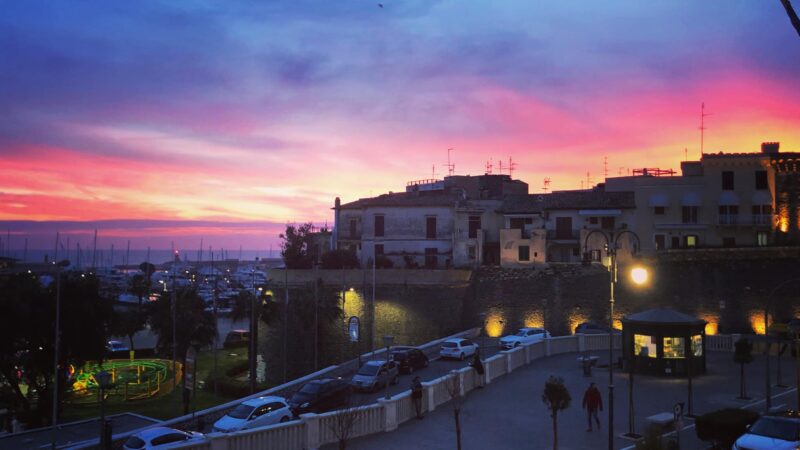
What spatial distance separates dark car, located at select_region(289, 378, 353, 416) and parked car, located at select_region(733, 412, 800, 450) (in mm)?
13951

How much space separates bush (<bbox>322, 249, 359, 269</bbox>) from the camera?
54.5 meters

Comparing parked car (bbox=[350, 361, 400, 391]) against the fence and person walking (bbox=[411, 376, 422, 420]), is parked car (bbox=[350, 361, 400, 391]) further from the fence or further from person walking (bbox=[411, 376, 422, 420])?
person walking (bbox=[411, 376, 422, 420])

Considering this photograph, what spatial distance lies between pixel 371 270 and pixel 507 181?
3165cm

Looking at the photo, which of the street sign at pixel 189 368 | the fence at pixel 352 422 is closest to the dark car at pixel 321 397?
the fence at pixel 352 422

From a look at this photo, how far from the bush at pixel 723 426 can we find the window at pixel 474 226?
42.4m

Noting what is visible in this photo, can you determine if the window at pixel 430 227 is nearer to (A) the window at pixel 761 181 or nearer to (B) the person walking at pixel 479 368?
(A) the window at pixel 761 181

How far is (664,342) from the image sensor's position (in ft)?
95.2

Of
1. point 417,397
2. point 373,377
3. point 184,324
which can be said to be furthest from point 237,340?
point 417,397

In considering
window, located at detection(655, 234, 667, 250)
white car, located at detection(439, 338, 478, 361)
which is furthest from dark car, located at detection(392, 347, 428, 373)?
window, located at detection(655, 234, 667, 250)

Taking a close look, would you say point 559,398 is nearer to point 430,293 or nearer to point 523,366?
point 523,366

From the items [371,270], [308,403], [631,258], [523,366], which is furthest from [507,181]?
[308,403]

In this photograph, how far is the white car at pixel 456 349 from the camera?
113 feet

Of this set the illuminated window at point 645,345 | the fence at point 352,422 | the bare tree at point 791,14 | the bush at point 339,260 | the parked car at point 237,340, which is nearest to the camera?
the bare tree at point 791,14

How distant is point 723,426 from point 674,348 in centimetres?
1228
